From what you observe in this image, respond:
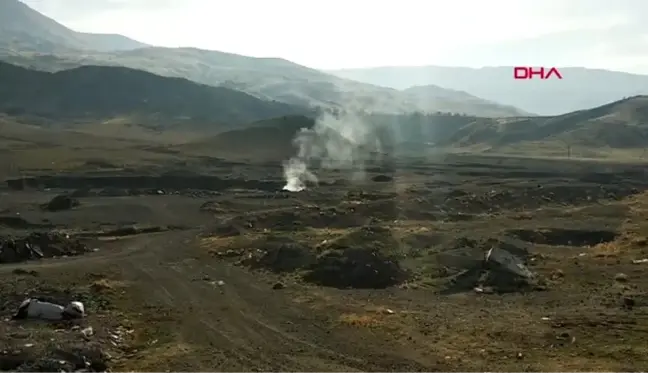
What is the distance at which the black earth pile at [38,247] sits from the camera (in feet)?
169

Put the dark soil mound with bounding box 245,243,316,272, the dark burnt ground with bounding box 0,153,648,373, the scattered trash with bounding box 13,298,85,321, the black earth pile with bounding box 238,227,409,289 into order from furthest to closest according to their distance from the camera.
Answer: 1. the dark soil mound with bounding box 245,243,316,272
2. the black earth pile with bounding box 238,227,409,289
3. the scattered trash with bounding box 13,298,85,321
4. the dark burnt ground with bounding box 0,153,648,373

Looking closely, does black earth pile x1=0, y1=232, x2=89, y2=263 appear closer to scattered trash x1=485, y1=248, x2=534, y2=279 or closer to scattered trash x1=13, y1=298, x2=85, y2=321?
scattered trash x1=13, y1=298, x2=85, y2=321

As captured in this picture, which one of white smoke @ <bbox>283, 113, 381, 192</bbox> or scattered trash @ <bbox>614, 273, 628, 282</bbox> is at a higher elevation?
white smoke @ <bbox>283, 113, 381, 192</bbox>

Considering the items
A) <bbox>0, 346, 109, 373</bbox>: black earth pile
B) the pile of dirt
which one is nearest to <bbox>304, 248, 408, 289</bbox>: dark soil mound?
<bbox>0, 346, 109, 373</bbox>: black earth pile

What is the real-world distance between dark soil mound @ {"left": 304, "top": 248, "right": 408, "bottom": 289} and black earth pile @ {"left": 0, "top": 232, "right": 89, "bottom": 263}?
22083 millimetres

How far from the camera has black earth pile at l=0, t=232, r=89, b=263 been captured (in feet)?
169

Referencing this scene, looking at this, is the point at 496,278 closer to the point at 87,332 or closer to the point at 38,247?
the point at 87,332

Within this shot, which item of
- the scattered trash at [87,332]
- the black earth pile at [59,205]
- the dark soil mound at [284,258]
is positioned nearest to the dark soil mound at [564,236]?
the dark soil mound at [284,258]

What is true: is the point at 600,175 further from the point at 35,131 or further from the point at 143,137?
the point at 35,131

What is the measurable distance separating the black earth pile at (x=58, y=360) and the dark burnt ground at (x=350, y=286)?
1.66 feet

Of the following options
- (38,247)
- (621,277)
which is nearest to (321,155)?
(38,247)

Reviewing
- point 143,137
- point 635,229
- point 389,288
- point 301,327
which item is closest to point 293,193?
point 635,229

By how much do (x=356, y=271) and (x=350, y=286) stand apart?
4.97 feet

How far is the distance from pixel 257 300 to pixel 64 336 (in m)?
11.7
